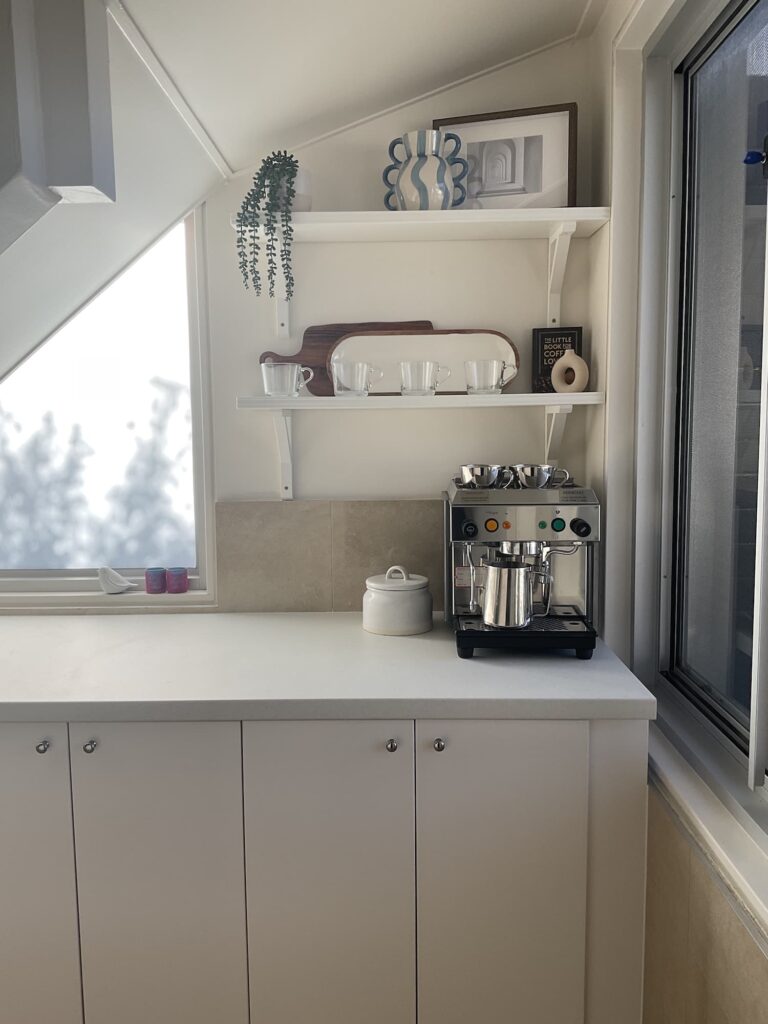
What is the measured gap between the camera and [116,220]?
1916mm

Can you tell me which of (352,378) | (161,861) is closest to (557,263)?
(352,378)

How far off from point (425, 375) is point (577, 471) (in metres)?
0.54

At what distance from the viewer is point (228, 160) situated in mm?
2039

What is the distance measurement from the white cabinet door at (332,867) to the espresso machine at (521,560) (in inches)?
14.2

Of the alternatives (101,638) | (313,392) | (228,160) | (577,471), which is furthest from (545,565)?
(228,160)

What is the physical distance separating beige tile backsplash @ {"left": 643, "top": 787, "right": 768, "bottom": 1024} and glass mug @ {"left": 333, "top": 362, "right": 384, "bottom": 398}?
1094mm

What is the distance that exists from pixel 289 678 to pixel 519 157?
1356 millimetres

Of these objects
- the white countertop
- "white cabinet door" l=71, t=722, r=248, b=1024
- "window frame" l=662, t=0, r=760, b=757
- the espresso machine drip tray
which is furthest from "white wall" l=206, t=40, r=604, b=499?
"white cabinet door" l=71, t=722, r=248, b=1024

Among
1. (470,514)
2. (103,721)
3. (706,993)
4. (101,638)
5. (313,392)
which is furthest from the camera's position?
(313,392)

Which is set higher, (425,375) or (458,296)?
(458,296)

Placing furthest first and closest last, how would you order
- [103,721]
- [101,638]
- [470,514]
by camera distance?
[101,638], [470,514], [103,721]

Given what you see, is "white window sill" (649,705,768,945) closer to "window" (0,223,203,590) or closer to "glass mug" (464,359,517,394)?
"glass mug" (464,359,517,394)

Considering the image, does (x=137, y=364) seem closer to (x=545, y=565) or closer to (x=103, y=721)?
(x=103, y=721)

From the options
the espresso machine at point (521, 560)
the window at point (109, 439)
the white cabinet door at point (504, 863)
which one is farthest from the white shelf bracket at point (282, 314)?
the white cabinet door at point (504, 863)
